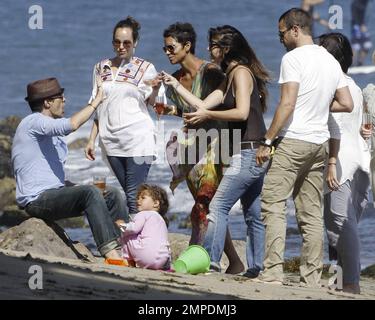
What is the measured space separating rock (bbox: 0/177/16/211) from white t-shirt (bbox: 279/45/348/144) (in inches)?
407

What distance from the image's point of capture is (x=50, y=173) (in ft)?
32.3

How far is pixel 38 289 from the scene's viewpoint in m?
8.03

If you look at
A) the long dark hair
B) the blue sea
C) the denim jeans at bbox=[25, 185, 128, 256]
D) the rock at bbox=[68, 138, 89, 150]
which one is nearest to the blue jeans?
the long dark hair

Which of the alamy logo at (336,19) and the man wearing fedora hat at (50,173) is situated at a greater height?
the alamy logo at (336,19)

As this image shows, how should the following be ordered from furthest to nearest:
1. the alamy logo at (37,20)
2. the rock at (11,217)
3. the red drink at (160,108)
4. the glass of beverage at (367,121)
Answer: the rock at (11,217)
the alamy logo at (37,20)
the red drink at (160,108)
the glass of beverage at (367,121)

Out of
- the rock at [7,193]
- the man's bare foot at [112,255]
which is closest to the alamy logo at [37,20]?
the rock at [7,193]

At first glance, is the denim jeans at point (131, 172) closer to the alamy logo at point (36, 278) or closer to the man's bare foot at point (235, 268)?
the man's bare foot at point (235, 268)

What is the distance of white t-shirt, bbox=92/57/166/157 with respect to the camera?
33.9ft

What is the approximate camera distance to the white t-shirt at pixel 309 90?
904 centimetres

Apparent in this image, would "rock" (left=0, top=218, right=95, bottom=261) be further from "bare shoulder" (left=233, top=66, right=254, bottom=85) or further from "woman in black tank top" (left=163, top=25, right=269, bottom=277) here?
"bare shoulder" (left=233, top=66, right=254, bottom=85)

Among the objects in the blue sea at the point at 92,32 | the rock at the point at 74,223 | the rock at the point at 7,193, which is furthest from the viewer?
the blue sea at the point at 92,32

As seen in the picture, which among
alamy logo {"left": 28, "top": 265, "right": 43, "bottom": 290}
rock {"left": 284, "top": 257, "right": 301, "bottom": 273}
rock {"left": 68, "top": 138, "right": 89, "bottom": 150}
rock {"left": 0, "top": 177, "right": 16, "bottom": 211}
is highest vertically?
alamy logo {"left": 28, "top": 265, "right": 43, "bottom": 290}

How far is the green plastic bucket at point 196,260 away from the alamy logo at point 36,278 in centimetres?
116
